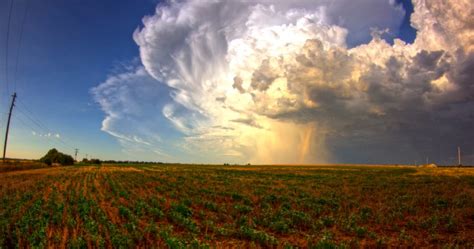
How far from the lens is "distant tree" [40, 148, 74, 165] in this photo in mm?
121812

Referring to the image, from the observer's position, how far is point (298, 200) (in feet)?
79.2

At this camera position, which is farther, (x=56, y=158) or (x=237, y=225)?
(x=56, y=158)

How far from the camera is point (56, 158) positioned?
129 m

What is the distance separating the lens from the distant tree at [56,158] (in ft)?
400

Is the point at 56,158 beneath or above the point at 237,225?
above

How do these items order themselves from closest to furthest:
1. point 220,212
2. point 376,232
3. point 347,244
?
point 347,244, point 376,232, point 220,212

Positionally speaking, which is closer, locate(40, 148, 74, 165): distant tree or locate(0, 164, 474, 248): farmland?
locate(0, 164, 474, 248): farmland

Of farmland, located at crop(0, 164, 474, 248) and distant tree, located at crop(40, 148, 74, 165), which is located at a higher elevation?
distant tree, located at crop(40, 148, 74, 165)

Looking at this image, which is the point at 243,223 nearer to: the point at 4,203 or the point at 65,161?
the point at 4,203

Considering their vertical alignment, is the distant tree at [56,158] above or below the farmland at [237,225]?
above

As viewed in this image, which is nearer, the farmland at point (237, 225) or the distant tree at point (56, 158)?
the farmland at point (237, 225)

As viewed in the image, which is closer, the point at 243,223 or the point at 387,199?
the point at 243,223

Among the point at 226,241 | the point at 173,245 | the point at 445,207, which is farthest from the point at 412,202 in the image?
the point at 173,245

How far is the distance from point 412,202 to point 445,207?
6.75 feet
